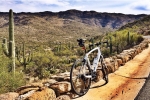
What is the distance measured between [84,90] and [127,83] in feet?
6.58

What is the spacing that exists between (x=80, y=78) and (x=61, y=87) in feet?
1.69

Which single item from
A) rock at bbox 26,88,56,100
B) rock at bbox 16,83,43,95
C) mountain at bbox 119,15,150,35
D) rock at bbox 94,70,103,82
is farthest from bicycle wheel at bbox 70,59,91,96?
mountain at bbox 119,15,150,35

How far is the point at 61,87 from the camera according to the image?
5730 millimetres

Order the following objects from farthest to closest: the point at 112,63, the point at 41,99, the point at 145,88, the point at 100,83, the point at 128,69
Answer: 1. the point at 128,69
2. the point at 112,63
3. the point at 100,83
4. the point at 145,88
5. the point at 41,99

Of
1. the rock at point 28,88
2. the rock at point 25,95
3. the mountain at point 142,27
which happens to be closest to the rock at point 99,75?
the rock at point 28,88

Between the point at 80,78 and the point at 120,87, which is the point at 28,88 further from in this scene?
the point at 120,87

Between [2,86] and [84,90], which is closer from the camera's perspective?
[84,90]

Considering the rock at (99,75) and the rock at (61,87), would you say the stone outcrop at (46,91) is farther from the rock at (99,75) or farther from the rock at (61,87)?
the rock at (99,75)

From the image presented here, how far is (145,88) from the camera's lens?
21.8ft

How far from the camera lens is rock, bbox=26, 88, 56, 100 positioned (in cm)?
483

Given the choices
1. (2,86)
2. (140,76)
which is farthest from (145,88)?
(2,86)

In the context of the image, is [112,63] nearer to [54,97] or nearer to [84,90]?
[84,90]

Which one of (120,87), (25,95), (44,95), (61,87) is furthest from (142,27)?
(25,95)

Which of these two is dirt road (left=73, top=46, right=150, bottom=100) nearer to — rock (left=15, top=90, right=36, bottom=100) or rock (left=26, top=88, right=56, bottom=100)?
rock (left=26, top=88, right=56, bottom=100)
